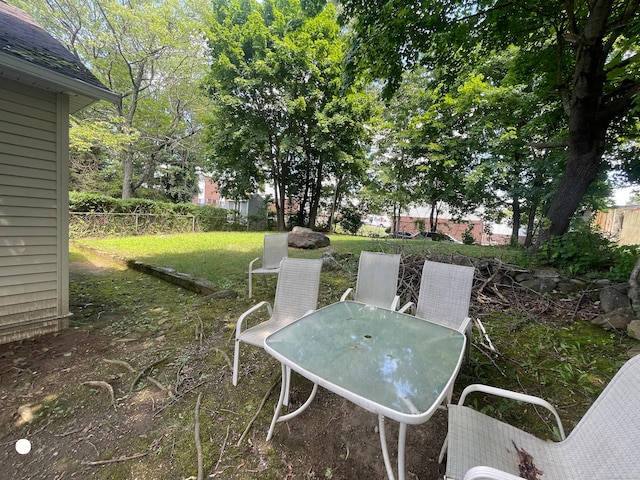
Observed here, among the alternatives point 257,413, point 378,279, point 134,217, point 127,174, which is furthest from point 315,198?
point 257,413

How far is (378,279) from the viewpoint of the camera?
318 cm

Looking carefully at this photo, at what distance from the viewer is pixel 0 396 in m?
Result: 2.08

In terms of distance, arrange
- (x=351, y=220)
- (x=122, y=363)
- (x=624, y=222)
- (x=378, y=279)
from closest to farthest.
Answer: (x=122, y=363)
(x=378, y=279)
(x=624, y=222)
(x=351, y=220)

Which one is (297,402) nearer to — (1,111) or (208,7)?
(1,111)

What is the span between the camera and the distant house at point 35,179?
8.73ft

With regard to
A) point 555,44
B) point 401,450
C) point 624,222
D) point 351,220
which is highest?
point 555,44

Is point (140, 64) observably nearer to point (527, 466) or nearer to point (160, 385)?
point (160, 385)

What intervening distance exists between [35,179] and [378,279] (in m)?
3.82

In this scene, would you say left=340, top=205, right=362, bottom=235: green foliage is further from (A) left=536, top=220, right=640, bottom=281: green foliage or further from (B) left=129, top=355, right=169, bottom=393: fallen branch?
(B) left=129, top=355, right=169, bottom=393: fallen branch

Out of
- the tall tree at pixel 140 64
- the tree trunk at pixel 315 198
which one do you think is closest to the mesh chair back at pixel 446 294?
the tree trunk at pixel 315 198

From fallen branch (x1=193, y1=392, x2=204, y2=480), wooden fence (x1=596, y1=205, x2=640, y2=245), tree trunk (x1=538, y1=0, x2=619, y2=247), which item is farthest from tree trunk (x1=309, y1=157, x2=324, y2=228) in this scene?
fallen branch (x1=193, y1=392, x2=204, y2=480)

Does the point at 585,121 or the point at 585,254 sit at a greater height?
the point at 585,121

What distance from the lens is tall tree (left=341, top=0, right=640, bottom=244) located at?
3.96 metres

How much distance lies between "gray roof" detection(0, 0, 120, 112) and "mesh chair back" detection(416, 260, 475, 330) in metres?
3.89
